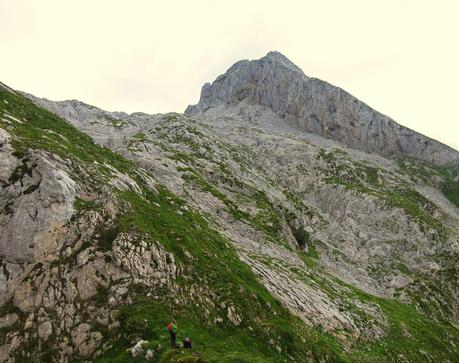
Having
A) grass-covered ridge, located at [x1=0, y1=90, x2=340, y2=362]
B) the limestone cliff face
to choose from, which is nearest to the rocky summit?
grass-covered ridge, located at [x1=0, y1=90, x2=340, y2=362]

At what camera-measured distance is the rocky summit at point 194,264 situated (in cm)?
2866

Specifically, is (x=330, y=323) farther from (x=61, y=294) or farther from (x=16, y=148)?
(x=16, y=148)

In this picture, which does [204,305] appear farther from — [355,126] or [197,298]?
[355,126]

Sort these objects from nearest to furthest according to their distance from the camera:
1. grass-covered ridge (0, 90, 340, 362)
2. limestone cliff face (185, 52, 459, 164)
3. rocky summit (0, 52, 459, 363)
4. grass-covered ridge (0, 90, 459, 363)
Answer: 1. grass-covered ridge (0, 90, 459, 363)
2. grass-covered ridge (0, 90, 340, 362)
3. rocky summit (0, 52, 459, 363)
4. limestone cliff face (185, 52, 459, 164)

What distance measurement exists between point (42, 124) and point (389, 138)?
512 feet

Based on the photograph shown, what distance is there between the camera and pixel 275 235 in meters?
67.0

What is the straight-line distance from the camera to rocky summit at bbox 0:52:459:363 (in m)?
28.7

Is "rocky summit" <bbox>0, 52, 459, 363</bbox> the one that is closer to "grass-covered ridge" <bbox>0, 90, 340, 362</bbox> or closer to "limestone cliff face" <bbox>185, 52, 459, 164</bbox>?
"grass-covered ridge" <bbox>0, 90, 340, 362</bbox>

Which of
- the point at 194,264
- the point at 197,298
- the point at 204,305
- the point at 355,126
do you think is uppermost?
the point at 355,126

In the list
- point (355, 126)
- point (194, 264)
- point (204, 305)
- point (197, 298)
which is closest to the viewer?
point (204, 305)

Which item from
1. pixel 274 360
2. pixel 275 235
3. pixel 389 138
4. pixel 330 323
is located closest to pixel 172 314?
pixel 274 360

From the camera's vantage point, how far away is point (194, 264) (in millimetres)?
37000

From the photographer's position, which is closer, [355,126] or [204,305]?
[204,305]

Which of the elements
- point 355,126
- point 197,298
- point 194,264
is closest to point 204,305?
point 197,298
